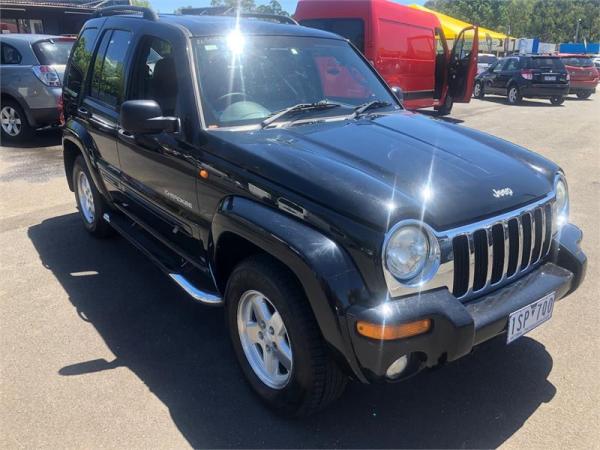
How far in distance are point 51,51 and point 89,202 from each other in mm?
5257

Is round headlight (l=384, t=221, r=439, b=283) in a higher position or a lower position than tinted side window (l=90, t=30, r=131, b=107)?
lower

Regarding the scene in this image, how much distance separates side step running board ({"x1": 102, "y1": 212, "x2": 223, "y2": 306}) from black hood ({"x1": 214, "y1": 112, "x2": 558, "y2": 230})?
84cm

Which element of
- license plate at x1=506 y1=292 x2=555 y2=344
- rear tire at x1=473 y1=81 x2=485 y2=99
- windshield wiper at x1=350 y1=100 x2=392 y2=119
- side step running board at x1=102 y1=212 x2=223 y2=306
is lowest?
rear tire at x1=473 y1=81 x2=485 y2=99

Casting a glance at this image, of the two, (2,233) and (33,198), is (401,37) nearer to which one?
(33,198)

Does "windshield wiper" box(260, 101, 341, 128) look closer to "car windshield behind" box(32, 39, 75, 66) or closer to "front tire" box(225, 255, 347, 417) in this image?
"front tire" box(225, 255, 347, 417)

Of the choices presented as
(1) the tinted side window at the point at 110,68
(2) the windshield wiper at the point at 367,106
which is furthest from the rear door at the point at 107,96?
(2) the windshield wiper at the point at 367,106

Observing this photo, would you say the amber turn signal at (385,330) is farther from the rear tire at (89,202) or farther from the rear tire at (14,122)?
the rear tire at (14,122)

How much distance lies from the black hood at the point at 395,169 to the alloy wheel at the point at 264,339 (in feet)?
2.16

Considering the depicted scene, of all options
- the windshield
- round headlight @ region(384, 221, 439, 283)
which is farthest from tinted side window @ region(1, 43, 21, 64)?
round headlight @ region(384, 221, 439, 283)

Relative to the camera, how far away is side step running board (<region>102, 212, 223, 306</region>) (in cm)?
316

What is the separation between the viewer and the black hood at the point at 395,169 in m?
2.44

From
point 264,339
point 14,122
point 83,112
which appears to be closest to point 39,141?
point 14,122

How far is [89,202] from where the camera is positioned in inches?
212

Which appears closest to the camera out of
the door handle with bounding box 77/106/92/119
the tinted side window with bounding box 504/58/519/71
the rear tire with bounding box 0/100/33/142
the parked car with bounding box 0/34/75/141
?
the door handle with bounding box 77/106/92/119
